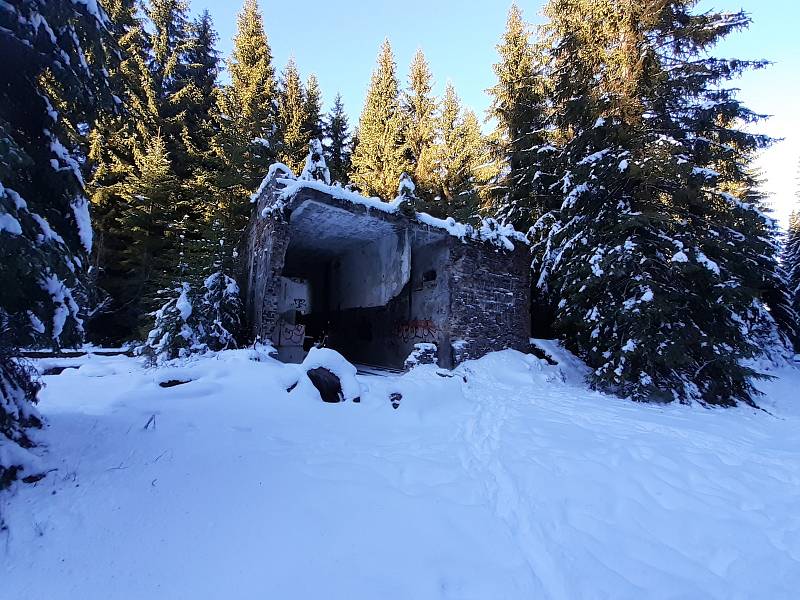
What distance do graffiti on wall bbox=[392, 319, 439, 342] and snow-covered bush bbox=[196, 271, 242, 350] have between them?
4410mm

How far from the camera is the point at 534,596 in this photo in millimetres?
2102

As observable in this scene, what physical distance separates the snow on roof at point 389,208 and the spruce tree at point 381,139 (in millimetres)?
10793

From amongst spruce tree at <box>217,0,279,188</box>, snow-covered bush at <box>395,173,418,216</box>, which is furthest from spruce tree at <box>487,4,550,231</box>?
spruce tree at <box>217,0,279,188</box>

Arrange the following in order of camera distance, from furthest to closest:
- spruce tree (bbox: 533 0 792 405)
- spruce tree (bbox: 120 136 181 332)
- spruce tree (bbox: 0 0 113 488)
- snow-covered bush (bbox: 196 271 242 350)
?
spruce tree (bbox: 120 136 181 332), snow-covered bush (bbox: 196 271 242 350), spruce tree (bbox: 533 0 792 405), spruce tree (bbox: 0 0 113 488)

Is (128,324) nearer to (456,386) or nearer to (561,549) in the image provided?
(456,386)

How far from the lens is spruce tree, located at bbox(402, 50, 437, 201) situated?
2077cm

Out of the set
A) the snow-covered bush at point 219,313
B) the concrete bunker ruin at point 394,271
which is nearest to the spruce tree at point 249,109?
the concrete bunker ruin at point 394,271

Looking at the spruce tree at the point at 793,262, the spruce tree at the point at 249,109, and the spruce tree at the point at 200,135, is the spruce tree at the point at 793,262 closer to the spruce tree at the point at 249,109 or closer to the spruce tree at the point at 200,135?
the spruce tree at the point at 249,109

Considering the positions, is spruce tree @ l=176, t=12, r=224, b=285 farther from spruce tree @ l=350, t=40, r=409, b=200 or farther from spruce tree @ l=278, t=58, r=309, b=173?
spruce tree @ l=350, t=40, r=409, b=200

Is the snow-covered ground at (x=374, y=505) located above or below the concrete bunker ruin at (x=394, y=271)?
below

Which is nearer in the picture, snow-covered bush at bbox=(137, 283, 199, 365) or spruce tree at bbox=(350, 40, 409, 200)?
snow-covered bush at bbox=(137, 283, 199, 365)

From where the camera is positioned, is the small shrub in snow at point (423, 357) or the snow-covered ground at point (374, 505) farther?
→ the small shrub in snow at point (423, 357)

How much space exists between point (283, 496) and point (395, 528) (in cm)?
91

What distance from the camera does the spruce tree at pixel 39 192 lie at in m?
2.83
